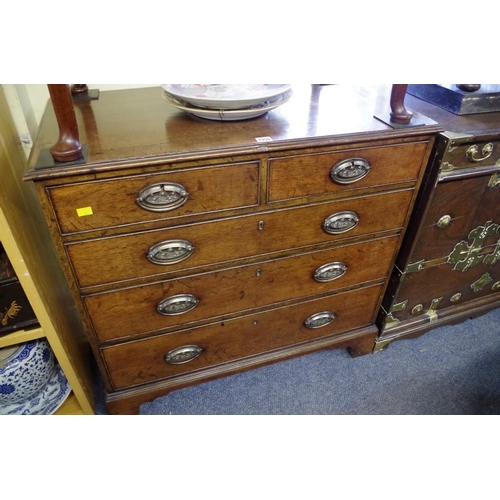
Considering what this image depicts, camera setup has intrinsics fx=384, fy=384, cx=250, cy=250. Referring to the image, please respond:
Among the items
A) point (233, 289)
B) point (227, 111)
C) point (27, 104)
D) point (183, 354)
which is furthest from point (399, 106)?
point (27, 104)

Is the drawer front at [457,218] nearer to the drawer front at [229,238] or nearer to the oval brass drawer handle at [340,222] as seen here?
the drawer front at [229,238]

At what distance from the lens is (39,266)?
97 cm

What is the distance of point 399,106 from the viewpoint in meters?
0.91

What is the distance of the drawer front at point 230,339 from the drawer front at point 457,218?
22cm

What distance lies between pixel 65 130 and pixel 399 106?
0.73m

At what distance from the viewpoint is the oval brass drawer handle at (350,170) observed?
89 centimetres

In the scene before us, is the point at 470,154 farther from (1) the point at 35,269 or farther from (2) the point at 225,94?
(1) the point at 35,269

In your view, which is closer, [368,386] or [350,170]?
[350,170]

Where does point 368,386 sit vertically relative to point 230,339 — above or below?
below

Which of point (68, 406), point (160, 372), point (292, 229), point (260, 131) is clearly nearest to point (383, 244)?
point (292, 229)

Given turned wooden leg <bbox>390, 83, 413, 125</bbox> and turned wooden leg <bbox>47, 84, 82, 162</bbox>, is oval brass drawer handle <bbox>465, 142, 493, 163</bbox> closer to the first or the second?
turned wooden leg <bbox>390, 83, 413, 125</bbox>

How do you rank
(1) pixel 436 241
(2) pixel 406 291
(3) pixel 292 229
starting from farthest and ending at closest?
(2) pixel 406 291
(1) pixel 436 241
(3) pixel 292 229

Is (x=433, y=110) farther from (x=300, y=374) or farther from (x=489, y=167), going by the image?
(x=300, y=374)

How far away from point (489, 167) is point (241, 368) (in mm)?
942
